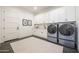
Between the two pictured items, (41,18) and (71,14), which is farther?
(41,18)

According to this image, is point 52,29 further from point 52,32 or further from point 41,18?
point 41,18

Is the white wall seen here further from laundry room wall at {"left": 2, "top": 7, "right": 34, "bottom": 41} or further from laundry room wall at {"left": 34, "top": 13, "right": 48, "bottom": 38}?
laundry room wall at {"left": 2, "top": 7, "right": 34, "bottom": 41}

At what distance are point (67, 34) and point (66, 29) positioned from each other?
10 centimetres

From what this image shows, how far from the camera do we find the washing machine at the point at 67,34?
1.34 m

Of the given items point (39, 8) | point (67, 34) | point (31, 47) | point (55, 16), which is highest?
point (39, 8)

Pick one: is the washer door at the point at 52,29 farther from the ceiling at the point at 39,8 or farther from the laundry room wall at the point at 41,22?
the ceiling at the point at 39,8

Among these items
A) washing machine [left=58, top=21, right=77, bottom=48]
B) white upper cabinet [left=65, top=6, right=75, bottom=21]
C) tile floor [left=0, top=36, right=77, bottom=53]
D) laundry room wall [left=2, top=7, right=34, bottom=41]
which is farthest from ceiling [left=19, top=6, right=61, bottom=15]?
tile floor [left=0, top=36, right=77, bottom=53]

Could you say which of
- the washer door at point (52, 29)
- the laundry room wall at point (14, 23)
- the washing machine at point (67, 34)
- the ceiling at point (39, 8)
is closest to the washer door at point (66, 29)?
the washing machine at point (67, 34)

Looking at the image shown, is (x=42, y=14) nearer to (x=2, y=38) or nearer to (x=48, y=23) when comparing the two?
(x=48, y=23)

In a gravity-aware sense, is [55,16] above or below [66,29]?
above

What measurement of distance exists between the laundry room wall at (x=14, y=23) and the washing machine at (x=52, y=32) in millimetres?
358

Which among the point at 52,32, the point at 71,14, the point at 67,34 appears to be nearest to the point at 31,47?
the point at 52,32

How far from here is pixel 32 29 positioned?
1.47 m

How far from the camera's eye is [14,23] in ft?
4.60
